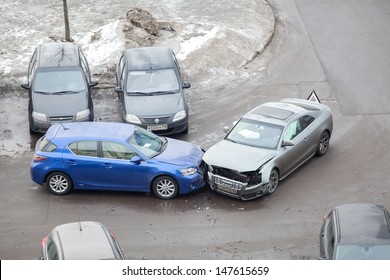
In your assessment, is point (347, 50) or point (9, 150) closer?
point (9, 150)

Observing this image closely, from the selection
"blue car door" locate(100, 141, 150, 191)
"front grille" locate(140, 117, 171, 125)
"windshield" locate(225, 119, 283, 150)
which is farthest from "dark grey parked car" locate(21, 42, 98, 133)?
"windshield" locate(225, 119, 283, 150)

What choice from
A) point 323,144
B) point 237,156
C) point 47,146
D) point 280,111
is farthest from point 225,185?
point 47,146

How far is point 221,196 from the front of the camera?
771 inches

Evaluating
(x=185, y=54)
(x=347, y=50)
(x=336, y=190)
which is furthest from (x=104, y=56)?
(x=336, y=190)

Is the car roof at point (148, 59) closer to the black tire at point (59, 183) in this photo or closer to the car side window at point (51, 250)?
the black tire at point (59, 183)

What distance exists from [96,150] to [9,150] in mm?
3656

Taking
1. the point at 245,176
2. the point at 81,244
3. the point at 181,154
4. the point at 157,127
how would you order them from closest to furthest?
the point at 81,244 → the point at 245,176 → the point at 181,154 → the point at 157,127

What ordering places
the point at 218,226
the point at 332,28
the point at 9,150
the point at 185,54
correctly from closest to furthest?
the point at 218,226 → the point at 9,150 → the point at 185,54 → the point at 332,28

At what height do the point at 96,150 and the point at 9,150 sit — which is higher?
the point at 96,150

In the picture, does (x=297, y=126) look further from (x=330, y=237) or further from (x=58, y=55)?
(x=58, y=55)

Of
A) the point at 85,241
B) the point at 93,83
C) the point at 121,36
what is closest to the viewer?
the point at 85,241

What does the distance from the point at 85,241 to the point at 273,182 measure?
634cm

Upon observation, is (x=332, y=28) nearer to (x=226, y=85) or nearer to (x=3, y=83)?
(x=226, y=85)

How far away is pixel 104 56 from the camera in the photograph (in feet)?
88.1
